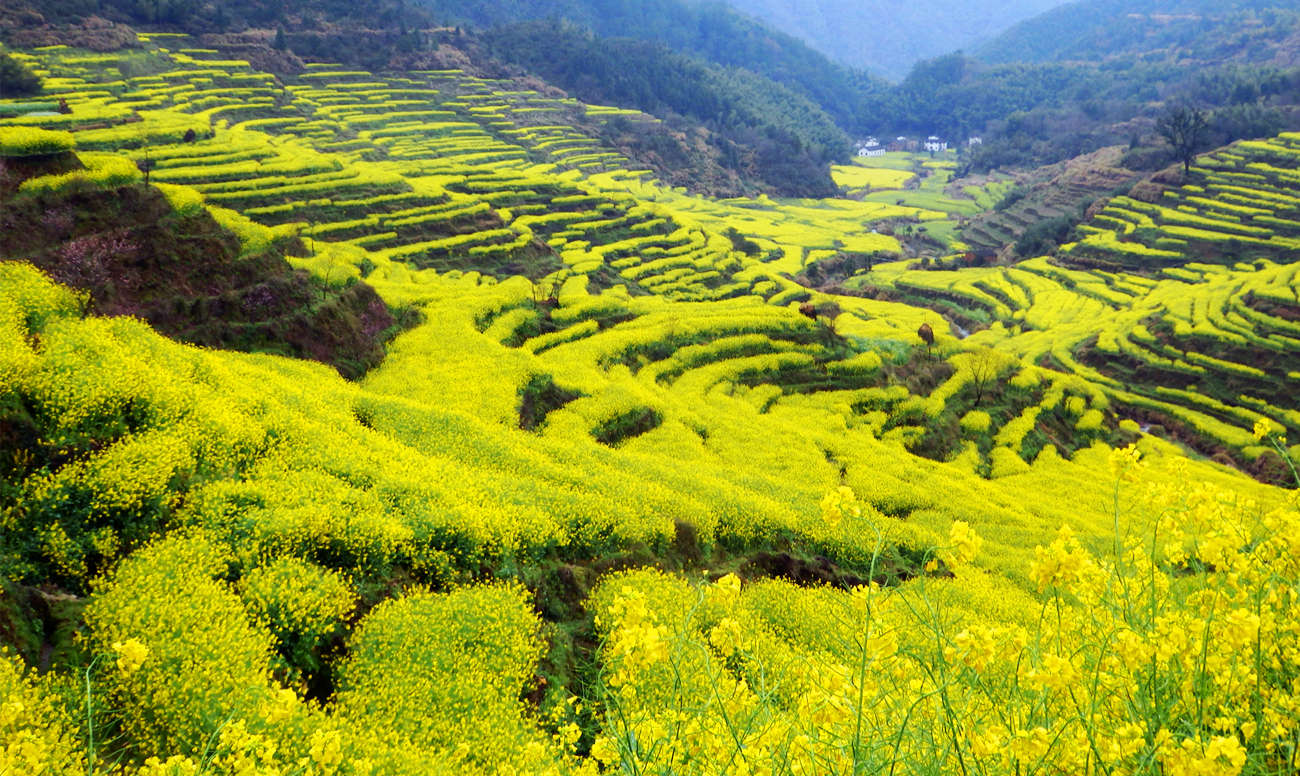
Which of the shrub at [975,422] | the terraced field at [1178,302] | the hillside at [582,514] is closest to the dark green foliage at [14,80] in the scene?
the hillside at [582,514]

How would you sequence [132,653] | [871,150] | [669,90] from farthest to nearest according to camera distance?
[871,150] < [669,90] < [132,653]

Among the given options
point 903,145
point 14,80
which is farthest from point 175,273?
point 903,145

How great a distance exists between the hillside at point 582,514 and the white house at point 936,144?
5307 inches

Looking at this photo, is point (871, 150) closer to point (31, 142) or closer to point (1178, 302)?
point (1178, 302)

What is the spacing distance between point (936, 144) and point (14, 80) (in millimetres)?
178250

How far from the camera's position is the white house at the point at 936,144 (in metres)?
172

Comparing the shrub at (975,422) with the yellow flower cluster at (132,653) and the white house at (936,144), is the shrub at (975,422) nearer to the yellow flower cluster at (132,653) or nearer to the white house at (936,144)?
the yellow flower cluster at (132,653)

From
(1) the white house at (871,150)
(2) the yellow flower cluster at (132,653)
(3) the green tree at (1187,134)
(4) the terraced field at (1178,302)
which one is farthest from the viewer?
(1) the white house at (871,150)

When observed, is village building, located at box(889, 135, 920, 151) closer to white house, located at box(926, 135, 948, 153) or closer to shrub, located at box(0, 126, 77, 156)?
white house, located at box(926, 135, 948, 153)

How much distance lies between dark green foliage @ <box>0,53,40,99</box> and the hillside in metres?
1.36

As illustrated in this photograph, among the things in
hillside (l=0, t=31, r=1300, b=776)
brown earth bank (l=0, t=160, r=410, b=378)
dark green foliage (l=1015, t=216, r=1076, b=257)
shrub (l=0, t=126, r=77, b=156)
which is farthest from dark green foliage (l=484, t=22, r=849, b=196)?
shrub (l=0, t=126, r=77, b=156)

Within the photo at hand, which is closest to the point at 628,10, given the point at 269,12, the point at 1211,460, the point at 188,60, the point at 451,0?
the point at 451,0

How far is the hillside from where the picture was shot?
448cm

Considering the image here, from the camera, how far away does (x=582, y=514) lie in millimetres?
14094
